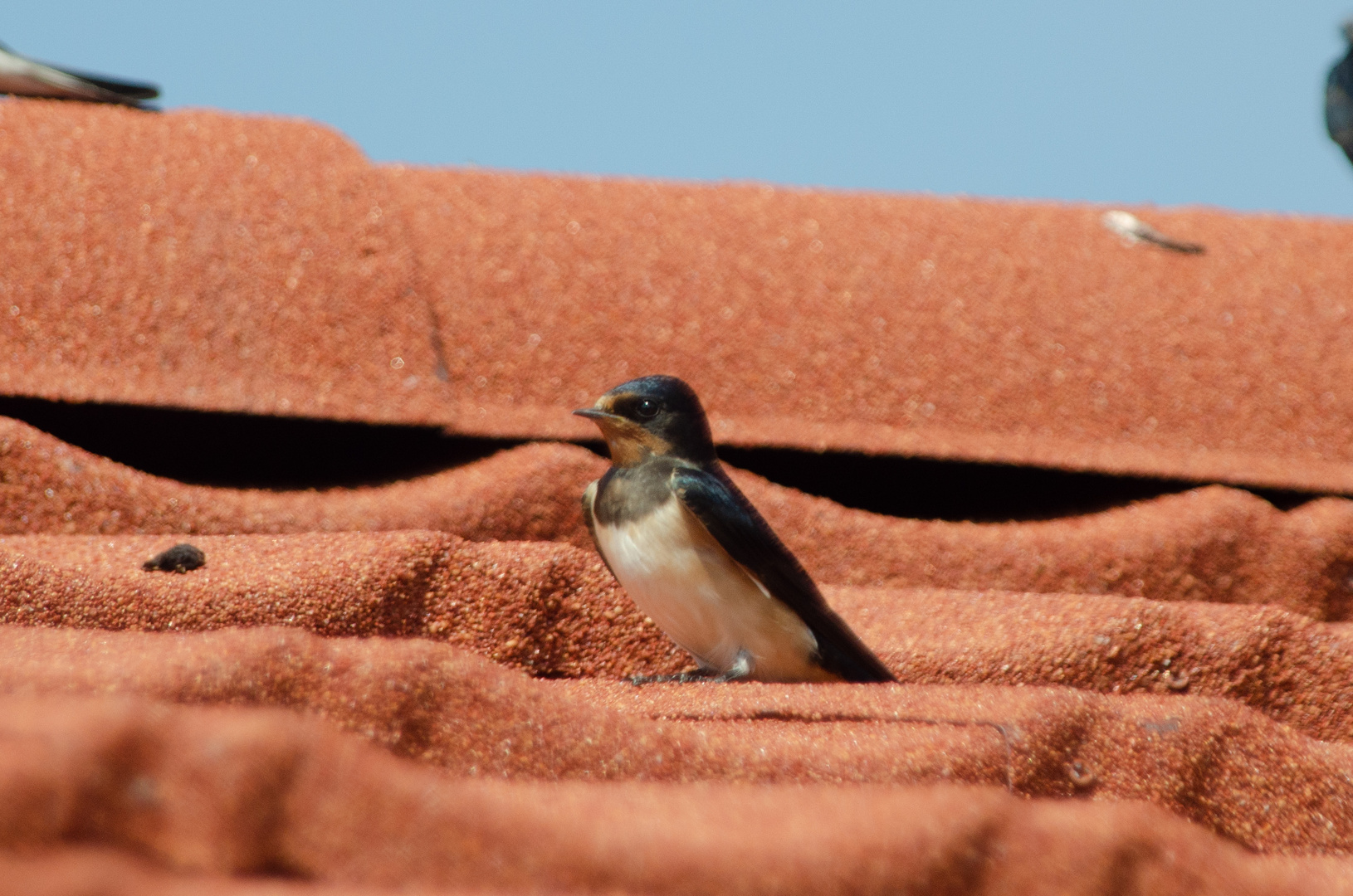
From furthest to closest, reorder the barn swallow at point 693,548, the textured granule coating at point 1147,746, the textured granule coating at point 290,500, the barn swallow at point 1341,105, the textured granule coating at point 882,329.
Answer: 1. the barn swallow at point 1341,105
2. the textured granule coating at point 882,329
3. the barn swallow at point 693,548
4. the textured granule coating at point 290,500
5. the textured granule coating at point 1147,746

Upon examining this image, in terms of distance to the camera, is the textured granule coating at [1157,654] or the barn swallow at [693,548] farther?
the barn swallow at [693,548]

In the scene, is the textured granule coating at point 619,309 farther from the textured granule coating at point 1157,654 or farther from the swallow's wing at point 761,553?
the textured granule coating at point 1157,654

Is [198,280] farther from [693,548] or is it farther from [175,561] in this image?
[693,548]

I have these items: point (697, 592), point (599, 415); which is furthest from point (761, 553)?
point (599, 415)

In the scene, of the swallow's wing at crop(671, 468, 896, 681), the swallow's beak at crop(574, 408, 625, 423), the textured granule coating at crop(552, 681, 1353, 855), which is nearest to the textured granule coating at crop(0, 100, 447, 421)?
the swallow's beak at crop(574, 408, 625, 423)

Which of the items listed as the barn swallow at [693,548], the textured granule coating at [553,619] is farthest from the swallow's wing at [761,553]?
the textured granule coating at [553,619]

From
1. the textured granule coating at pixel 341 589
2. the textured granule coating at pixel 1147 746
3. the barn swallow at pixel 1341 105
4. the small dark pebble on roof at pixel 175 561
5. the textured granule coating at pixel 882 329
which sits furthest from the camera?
the barn swallow at pixel 1341 105
